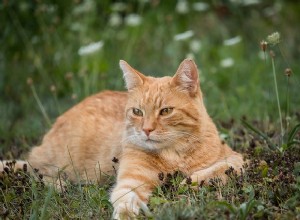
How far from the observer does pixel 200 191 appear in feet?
13.0

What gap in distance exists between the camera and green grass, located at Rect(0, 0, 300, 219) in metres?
3.88

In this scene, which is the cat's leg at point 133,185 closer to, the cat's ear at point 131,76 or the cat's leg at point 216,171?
A: the cat's leg at point 216,171

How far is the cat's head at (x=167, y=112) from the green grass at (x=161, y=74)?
40 cm

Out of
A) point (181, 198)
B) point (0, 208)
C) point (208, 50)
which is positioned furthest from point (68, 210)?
point (208, 50)

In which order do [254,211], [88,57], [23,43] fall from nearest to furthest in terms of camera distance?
[254,211], [88,57], [23,43]

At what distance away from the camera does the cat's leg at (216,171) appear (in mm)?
4184

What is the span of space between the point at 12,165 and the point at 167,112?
1.32 meters

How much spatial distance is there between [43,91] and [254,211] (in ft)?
14.0

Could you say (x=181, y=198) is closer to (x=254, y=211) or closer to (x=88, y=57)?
(x=254, y=211)

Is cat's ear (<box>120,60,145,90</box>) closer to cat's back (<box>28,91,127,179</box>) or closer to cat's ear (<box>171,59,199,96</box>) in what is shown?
cat's ear (<box>171,59,199,96</box>)

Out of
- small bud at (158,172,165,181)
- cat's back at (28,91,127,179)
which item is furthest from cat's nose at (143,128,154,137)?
cat's back at (28,91,127,179)

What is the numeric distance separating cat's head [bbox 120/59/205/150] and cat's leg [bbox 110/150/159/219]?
134 mm

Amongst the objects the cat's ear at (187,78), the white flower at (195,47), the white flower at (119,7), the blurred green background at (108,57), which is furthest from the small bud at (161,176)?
the white flower at (119,7)

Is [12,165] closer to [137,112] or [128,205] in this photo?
[137,112]
